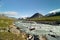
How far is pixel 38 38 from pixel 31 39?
1517mm

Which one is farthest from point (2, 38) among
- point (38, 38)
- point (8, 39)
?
point (38, 38)

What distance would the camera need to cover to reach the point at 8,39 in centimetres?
1477

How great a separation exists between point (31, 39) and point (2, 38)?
682 cm

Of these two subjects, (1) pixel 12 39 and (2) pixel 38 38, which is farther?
(2) pixel 38 38

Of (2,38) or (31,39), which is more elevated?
(2,38)

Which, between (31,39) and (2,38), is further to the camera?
(31,39)

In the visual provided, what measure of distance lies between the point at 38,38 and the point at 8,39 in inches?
227

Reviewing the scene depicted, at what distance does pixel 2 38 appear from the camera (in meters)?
14.4

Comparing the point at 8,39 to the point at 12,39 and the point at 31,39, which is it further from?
the point at 31,39

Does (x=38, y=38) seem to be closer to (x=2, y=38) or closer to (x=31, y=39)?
(x=31, y=39)

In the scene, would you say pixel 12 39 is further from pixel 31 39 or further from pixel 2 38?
pixel 31 39

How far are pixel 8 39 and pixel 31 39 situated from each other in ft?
20.4

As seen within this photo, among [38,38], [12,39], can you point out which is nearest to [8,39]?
[12,39]

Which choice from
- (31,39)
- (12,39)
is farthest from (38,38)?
(12,39)
